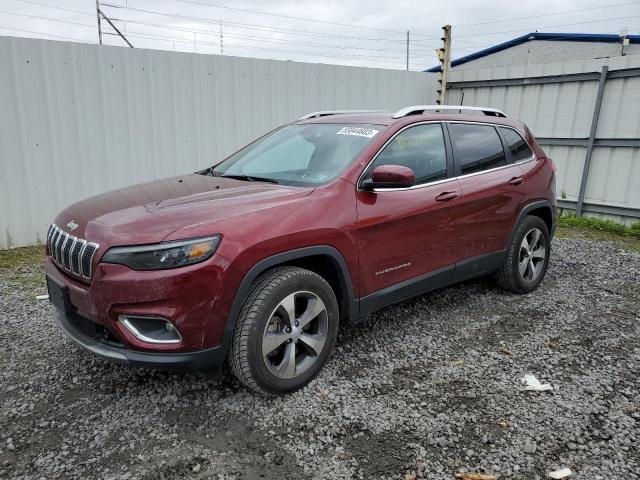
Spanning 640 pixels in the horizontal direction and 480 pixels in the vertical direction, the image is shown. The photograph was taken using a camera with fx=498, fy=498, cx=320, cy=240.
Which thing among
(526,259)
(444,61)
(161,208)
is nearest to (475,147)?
(526,259)

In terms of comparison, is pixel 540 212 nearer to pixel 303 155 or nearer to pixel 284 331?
pixel 303 155

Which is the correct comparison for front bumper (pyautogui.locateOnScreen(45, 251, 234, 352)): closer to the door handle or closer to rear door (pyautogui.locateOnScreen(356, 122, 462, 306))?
rear door (pyautogui.locateOnScreen(356, 122, 462, 306))

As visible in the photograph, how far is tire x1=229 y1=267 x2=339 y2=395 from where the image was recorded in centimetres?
275

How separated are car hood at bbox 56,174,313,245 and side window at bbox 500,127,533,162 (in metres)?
2.41

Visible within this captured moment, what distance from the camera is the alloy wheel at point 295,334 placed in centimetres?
287

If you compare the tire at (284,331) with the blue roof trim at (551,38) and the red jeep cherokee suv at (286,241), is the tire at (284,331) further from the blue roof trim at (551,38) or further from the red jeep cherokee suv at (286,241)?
the blue roof trim at (551,38)

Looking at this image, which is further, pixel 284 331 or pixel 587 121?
pixel 587 121

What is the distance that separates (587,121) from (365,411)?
6.91 metres

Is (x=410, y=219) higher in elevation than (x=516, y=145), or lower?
lower

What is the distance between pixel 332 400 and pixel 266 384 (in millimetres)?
430

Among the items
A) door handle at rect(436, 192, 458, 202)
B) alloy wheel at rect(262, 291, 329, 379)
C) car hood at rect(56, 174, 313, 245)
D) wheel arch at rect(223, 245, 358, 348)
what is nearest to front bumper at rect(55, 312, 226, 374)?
wheel arch at rect(223, 245, 358, 348)

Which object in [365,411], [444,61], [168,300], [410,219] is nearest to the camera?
[168,300]

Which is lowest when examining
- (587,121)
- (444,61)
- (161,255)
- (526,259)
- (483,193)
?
(526,259)

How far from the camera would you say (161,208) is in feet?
9.21
